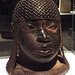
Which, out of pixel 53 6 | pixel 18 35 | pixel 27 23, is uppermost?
pixel 53 6

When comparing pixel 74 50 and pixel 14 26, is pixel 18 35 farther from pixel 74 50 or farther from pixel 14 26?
pixel 74 50

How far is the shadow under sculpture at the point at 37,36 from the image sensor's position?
3.97 feet

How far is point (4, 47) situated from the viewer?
2361 millimetres

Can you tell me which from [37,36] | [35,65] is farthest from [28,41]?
[35,65]

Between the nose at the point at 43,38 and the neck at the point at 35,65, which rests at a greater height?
the nose at the point at 43,38

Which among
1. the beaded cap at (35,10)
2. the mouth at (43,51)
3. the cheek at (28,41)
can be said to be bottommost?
the mouth at (43,51)

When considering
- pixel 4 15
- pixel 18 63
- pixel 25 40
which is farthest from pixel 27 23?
pixel 4 15

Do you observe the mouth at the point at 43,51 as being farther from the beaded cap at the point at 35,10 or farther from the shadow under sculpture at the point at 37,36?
the beaded cap at the point at 35,10

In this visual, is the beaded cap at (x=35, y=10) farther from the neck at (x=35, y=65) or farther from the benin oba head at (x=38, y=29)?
the neck at (x=35, y=65)

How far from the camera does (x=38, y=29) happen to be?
1.23m

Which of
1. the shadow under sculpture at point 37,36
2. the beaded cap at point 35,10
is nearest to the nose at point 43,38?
the shadow under sculpture at point 37,36

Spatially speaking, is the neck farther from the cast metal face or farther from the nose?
the nose

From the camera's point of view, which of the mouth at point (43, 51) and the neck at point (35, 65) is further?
the neck at point (35, 65)

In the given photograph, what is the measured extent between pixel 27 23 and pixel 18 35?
152mm
